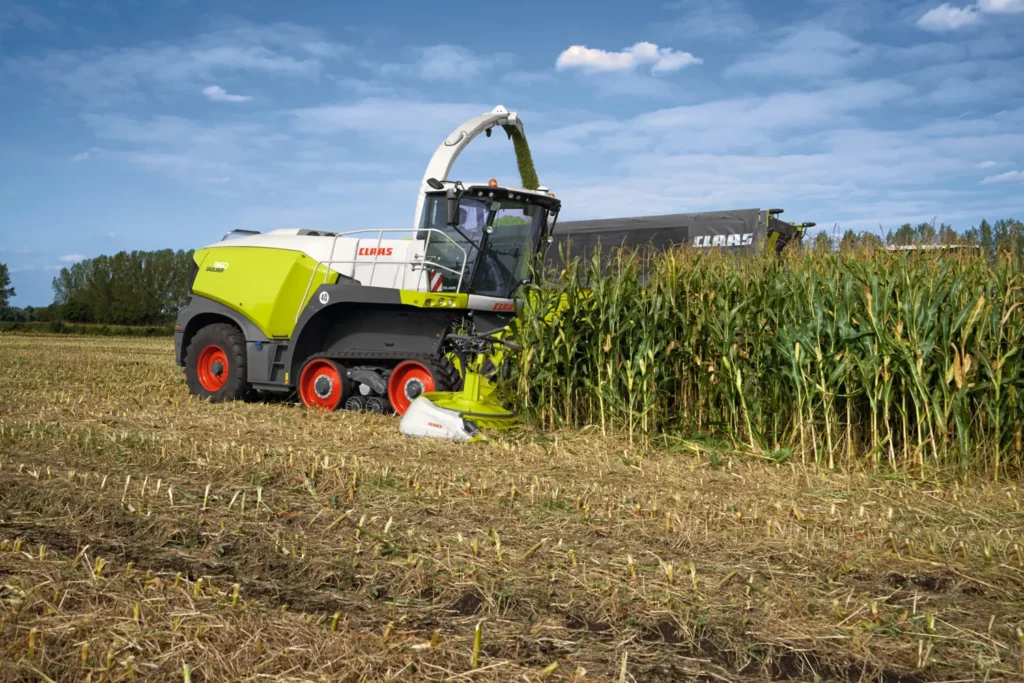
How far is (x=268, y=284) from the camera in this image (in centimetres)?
952

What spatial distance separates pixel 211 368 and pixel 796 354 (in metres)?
6.76

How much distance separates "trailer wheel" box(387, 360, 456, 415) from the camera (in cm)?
791

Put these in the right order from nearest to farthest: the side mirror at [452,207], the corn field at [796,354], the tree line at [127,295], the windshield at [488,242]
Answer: the corn field at [796,354]
the side mirror at [452,207]
the windshield at [488,242]
the tree line at [127,295]

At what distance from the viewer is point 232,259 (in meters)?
10.2

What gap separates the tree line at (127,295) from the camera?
45.6 m

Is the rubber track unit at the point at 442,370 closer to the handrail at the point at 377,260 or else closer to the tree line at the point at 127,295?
the handrail at the point at 377,260

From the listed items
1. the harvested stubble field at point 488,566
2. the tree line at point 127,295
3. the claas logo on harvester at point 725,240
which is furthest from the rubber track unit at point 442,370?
the tree line at point 127,295

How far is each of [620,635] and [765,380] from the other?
3.95m

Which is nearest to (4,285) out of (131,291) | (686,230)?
(131,291)

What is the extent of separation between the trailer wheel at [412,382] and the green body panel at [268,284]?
152 centimetres

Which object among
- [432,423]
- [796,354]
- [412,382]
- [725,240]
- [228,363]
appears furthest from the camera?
[725,240]

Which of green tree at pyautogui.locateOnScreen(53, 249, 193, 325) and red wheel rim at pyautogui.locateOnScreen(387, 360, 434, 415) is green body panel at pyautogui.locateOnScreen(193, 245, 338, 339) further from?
green tree at pyautogui.locateOnScreen(53, 249, 193, 325)

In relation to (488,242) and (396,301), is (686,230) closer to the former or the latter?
(488,242)

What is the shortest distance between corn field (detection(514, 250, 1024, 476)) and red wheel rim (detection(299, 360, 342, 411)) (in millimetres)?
2203
